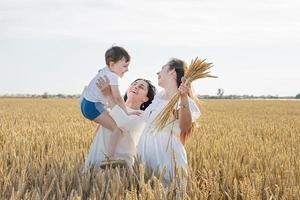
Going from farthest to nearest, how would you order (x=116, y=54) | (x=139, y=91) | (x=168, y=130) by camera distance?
(x=139, y=91), (x=116, y=54), (x=168, y=130)

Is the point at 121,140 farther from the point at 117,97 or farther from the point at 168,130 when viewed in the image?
the point at 168,130

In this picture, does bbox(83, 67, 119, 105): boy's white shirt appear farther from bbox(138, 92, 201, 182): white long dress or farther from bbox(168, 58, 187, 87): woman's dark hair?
bbox(168, 58, 187, 87): woman's dark hair

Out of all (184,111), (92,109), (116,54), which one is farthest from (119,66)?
(184,111)

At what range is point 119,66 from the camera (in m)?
4.45

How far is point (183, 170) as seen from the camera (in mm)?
3490

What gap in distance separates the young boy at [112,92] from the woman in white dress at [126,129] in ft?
0.17

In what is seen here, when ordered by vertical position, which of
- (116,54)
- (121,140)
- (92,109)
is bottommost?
(121,140)

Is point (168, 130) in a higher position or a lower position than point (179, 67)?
lower

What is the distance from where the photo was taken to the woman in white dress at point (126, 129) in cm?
432

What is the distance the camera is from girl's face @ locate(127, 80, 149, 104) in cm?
451

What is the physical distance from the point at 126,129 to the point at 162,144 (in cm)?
46

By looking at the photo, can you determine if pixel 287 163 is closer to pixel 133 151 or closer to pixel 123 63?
pixel 133 151

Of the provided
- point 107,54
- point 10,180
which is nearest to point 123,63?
point 107,54

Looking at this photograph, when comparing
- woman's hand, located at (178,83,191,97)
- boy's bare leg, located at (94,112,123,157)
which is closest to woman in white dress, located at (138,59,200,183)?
woman's hand, located at (178,83,191,97)
